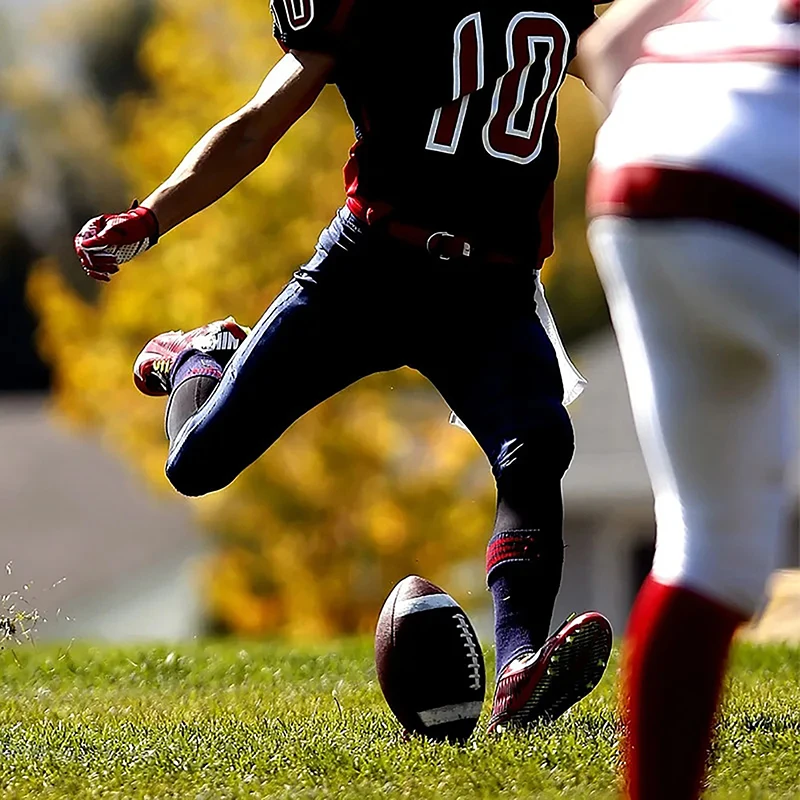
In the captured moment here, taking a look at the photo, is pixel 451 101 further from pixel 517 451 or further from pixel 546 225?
pixel 517 451

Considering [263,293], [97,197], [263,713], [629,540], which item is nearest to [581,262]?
[629,540]

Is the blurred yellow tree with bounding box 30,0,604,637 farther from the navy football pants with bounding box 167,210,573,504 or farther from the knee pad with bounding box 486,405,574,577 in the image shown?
the knee pad with bounding box 486,405,574,577

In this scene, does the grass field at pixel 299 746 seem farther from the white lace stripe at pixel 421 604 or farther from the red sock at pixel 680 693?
the red sock at pixel 680 693

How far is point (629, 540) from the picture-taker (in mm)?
20547

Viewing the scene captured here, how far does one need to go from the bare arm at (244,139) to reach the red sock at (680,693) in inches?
75.6

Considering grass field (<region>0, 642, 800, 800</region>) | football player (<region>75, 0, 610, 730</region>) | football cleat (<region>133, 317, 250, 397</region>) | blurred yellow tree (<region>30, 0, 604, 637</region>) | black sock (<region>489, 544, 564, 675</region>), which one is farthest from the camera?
blurred yellow tree (<region>30, 0, 604, 637</region>)

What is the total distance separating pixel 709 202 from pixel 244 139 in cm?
201

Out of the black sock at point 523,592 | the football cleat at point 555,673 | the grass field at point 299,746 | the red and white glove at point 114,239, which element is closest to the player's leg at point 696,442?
the grass field at point 299,746

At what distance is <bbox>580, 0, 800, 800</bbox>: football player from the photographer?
2.44 metres

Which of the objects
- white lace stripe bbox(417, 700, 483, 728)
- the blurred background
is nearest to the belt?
white lace stripe bbox(417, 700, 483, 728)

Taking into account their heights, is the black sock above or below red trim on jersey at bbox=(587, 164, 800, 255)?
below

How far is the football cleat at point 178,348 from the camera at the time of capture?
15.6ft

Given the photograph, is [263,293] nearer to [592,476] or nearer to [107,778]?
[592,476]

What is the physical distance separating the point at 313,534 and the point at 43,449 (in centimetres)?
1658
